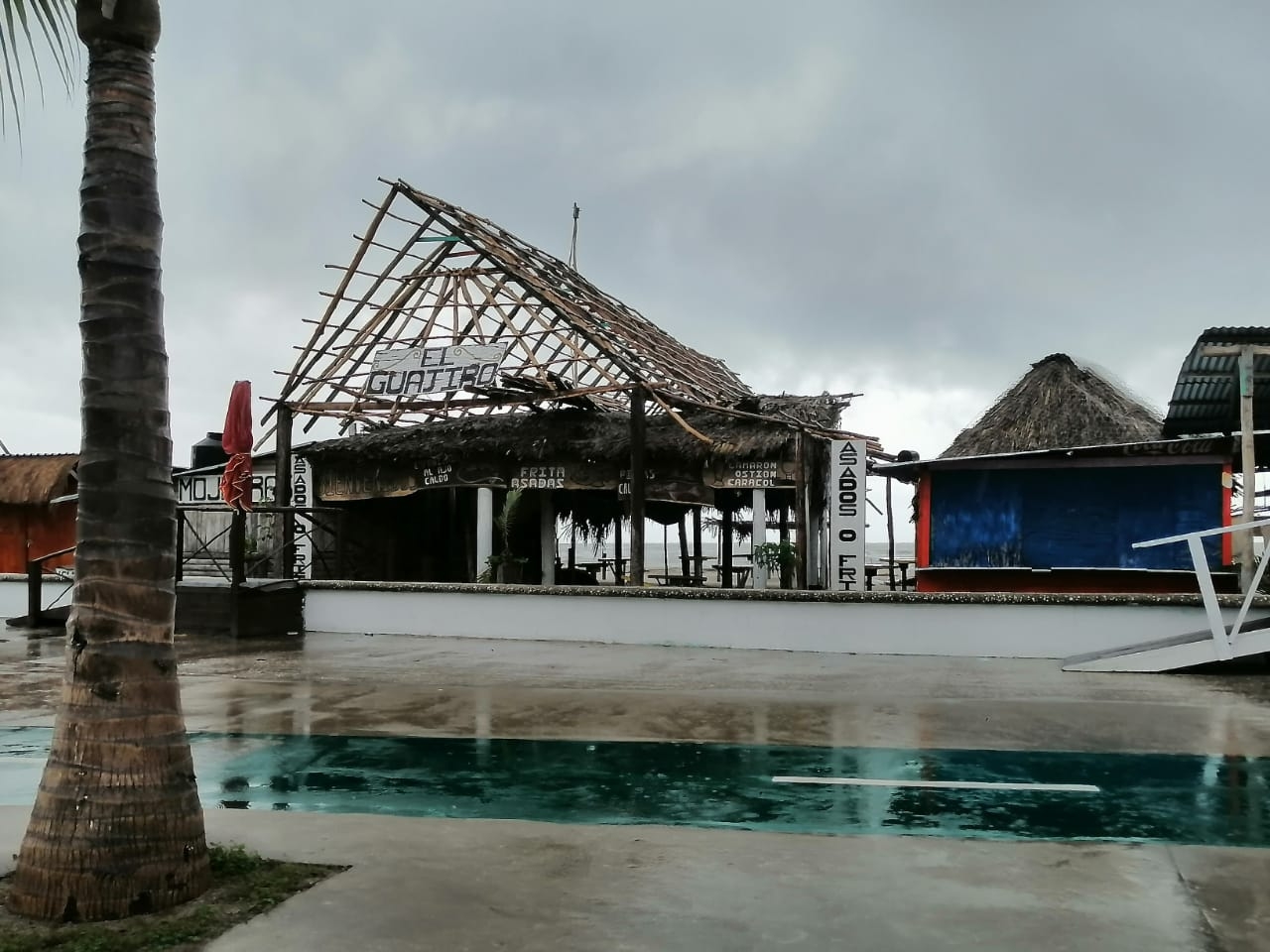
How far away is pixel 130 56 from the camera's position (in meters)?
4.77

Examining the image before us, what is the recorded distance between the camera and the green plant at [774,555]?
1834 cm

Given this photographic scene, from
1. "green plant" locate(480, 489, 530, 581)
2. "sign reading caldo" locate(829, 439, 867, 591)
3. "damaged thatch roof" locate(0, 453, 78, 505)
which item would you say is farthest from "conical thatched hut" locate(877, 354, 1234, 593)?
"damaged thatch roof" locate(0, 453, 78, 505)

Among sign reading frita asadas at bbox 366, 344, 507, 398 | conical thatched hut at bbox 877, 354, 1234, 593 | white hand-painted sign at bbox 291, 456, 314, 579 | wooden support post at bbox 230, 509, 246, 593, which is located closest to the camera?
conical thatched hut at bbox 877, 354, 1234, 593

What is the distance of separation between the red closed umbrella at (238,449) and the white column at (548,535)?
270 inches

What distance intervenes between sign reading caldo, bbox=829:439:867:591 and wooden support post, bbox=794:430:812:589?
2.76 feet

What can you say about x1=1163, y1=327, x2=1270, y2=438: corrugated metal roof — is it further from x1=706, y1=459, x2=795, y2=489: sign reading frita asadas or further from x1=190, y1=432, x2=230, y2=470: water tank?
x1=190, y1=432, x2=230, y2=470: water tank

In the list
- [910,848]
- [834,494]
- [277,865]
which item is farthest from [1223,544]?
[277,865]

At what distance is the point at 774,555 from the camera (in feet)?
60.4

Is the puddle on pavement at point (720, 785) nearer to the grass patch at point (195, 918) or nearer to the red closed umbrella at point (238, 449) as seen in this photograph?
the grass patch at point (195, 918)

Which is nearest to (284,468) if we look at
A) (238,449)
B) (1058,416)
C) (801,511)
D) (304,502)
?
(304,502)

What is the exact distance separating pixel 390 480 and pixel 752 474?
7.98 m

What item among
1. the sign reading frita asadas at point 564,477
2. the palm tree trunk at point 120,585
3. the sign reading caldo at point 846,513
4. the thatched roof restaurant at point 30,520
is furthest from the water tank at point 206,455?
the palm tree trunk at point 120,585

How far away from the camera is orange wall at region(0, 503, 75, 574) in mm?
23828

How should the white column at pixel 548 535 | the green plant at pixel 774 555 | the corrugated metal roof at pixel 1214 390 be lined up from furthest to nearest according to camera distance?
the white column at pixel 548 535
the green plant at pixel 774 555
the corrugated metal roof at pixel 1214 390
